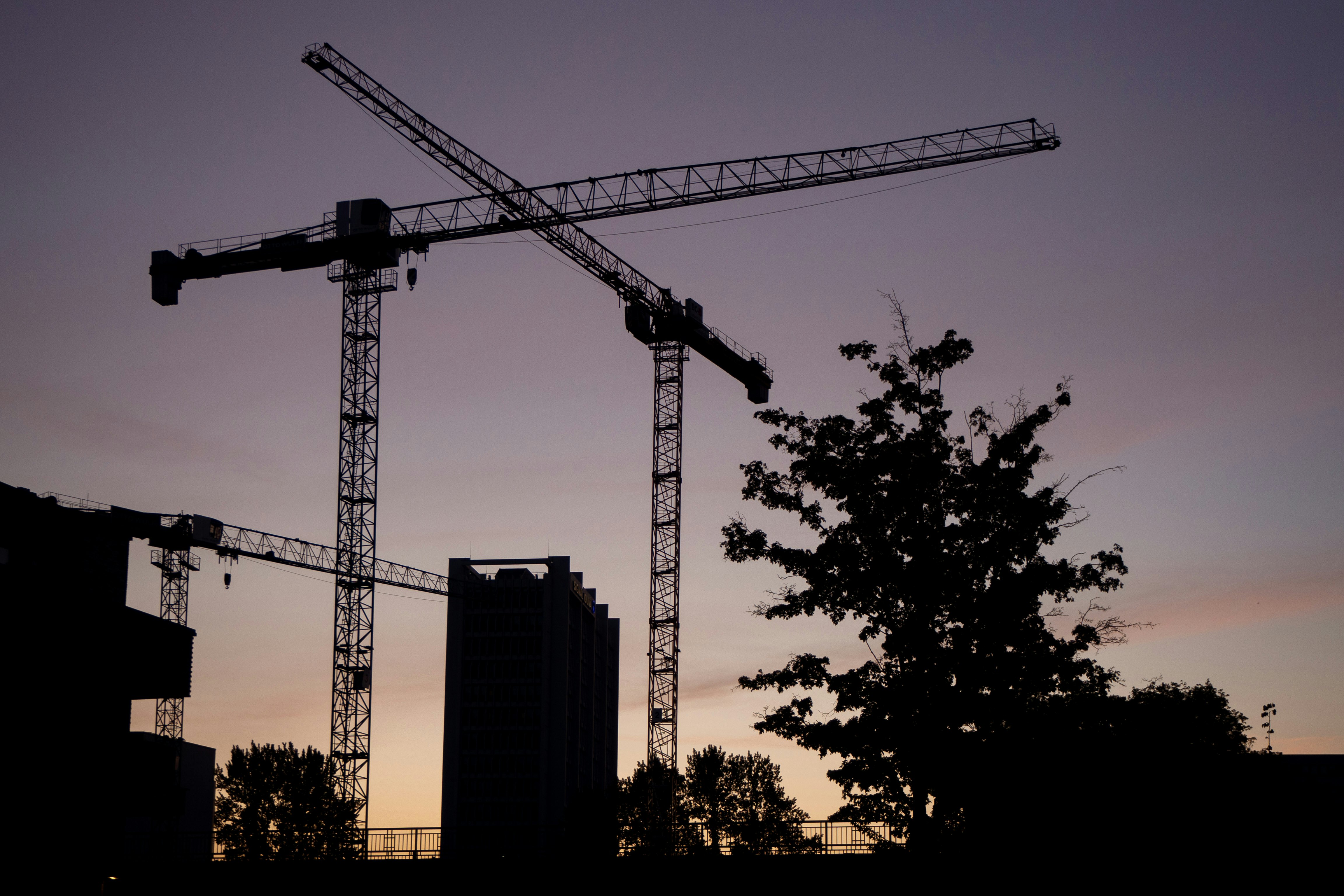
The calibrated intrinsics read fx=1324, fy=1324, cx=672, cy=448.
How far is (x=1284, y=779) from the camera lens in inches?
1490

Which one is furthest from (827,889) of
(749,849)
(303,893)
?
(303,893)

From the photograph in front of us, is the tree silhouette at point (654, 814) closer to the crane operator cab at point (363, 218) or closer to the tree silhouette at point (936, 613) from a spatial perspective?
the tree silhouette at point (936, 613)

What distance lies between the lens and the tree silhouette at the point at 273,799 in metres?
103

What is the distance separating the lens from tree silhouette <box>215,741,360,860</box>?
338 ft

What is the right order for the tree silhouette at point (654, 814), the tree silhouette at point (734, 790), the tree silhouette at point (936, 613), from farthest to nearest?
the tree silhouette at point (734, 790) → the tree silhouette at point (654, 814) → the tree silhouette at point (936, 613)

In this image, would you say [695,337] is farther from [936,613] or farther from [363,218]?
[936,613]

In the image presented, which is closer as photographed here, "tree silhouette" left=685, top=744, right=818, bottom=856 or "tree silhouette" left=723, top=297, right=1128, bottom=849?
"tree silhouette" left=723, top=297, right=1128, bottom=849

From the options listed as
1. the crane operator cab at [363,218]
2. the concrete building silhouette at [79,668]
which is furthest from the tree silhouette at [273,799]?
the concrete building silhouette at [79,668]

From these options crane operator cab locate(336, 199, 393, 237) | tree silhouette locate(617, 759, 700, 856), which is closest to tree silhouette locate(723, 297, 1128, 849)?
tree silhouette locate(617, 759, 700, 856)

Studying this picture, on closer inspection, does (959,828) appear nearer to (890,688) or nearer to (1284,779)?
(890,688)

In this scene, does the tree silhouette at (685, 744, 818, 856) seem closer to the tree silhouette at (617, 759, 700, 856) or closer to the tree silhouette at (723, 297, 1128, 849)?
the tree silhouette at (617, 759, 700, 856)

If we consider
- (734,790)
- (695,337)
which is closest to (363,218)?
(695,337)

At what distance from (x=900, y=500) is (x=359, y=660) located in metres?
69.0

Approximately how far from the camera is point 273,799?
111 metres
